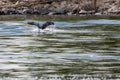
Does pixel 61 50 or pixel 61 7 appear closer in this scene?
pixel 61 50

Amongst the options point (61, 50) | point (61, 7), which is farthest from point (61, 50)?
point (61, 7)

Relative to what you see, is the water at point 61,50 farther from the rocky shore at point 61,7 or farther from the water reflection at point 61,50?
the rocky shore at point 61,7

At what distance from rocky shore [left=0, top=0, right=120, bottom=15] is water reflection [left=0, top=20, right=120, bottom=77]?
490 inches

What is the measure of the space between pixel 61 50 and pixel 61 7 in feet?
91.3

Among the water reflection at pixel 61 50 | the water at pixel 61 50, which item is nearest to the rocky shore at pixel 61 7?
the water at pixel 61 50

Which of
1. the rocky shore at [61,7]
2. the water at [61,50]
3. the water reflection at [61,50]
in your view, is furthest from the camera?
the rocky shore at [61,7]

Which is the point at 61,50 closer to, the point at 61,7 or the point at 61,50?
the point at 61,50

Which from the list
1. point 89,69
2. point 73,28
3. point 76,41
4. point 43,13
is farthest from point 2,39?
point 43,13

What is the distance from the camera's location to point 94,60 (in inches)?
783

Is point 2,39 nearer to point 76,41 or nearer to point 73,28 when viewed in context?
point 76,41

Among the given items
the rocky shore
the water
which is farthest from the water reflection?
the rocky shore

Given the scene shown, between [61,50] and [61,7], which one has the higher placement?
[61,50]

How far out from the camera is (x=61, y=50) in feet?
76.4

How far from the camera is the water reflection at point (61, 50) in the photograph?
1805 centimetres
